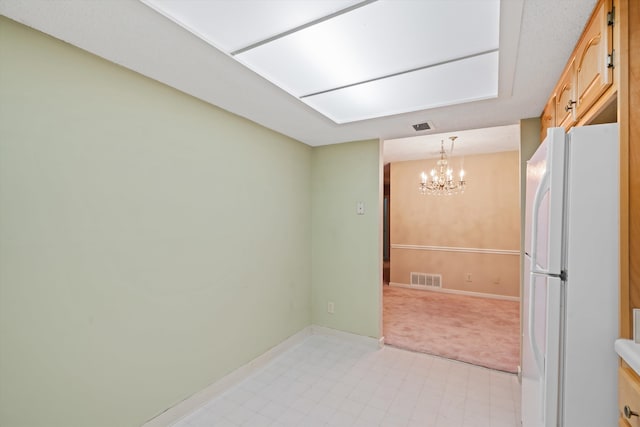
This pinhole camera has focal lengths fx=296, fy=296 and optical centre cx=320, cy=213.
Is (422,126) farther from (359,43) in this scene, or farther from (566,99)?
(359,43)

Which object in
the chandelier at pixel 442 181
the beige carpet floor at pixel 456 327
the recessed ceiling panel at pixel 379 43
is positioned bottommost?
the beige carpet floor at pixel 456 327

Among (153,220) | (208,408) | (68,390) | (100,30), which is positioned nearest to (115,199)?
(153,220)

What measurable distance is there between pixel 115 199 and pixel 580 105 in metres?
2.45

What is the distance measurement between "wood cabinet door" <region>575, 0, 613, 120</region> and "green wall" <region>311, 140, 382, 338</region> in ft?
6.05

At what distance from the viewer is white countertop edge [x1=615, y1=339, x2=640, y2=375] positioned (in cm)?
88

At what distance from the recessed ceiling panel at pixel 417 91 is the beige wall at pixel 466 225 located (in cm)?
319

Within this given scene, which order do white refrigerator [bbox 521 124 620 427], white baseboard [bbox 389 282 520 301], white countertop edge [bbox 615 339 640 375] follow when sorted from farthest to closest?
white baseboard [bbox 389 282 520 301] → white refrigerator [bbox 521 124 620 427] → white countertop edge [bbox 615 339 640 375]

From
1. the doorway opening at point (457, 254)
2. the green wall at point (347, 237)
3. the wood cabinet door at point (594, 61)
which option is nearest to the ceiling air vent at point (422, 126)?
the green wall at point (347, 237)

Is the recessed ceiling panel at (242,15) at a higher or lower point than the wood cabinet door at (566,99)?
higher

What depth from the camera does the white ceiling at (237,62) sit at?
1207mm

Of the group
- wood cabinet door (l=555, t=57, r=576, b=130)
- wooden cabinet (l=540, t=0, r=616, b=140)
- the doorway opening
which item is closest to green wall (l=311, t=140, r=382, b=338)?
the doorway opening

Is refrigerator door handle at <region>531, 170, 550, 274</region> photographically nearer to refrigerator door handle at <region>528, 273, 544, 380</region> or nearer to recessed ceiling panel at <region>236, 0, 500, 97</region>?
refrigerator door handle at <region>528, 273, 544, 380</region>

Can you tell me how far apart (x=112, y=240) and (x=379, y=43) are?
1.77 metres

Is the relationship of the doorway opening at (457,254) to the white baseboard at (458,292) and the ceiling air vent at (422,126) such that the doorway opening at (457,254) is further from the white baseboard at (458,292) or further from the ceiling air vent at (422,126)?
the ceiling air vent at (422,126)
